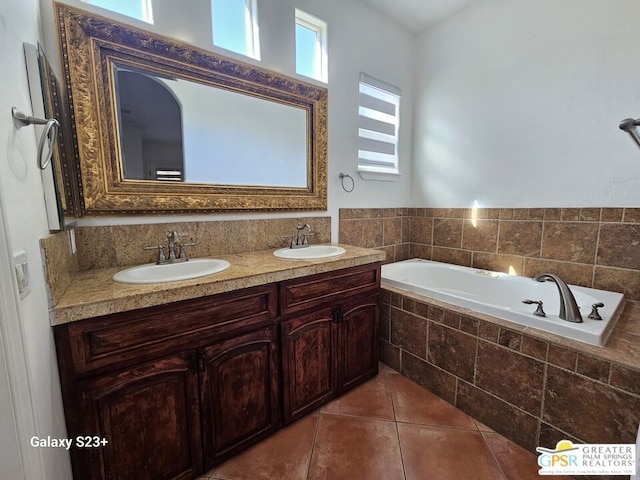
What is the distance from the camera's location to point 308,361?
5.27 feet

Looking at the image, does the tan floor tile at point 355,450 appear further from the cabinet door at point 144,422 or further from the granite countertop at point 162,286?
the granite countertop at point 162,286

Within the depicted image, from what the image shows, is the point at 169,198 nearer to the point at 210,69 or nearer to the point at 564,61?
the point at 210,69

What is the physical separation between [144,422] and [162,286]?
1.79 feet

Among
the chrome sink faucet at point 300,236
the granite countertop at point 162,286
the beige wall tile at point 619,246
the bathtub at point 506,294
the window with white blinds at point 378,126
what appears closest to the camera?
the granite countertop at point 162,286

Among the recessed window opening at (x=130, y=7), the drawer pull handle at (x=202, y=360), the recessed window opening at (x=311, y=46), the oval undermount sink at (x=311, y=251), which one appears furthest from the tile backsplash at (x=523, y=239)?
the recessed window opening at (x=130, y=7)

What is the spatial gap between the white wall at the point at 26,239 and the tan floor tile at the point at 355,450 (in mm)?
1043

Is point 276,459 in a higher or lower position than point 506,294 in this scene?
lower

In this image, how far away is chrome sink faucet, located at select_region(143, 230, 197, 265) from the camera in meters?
1.49

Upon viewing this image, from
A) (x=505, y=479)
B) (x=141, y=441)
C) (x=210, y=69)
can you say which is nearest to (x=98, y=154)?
(x=210, y=69)

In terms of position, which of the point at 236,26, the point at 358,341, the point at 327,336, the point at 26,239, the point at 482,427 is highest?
the point at 236,26

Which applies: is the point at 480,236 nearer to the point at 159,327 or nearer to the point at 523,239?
the point at 523,239

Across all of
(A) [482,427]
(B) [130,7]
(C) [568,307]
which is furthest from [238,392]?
(B) [130,7]

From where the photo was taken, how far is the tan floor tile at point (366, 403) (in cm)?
171

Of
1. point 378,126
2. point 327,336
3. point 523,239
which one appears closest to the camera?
point 327,336
